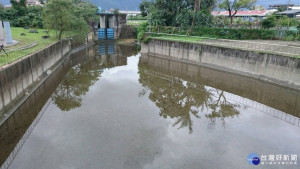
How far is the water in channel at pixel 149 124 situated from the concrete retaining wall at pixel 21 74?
2.88 feet

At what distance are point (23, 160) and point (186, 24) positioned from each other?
87.1ft

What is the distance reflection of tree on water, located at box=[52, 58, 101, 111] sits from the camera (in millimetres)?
14383

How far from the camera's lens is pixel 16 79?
1258 centimetres

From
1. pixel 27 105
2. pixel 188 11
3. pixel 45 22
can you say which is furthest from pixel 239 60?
pixel 45 22

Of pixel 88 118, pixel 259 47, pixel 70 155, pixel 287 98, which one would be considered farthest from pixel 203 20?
pixel 70 155

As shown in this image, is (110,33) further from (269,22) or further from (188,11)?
(269,22)

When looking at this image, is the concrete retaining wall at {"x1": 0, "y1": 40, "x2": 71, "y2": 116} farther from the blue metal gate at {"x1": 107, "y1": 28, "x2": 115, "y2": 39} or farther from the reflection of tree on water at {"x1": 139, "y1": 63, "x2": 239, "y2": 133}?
the blue metal gate at {"x1": 107, "y1": 28, "x2": 115, "y2": 39}

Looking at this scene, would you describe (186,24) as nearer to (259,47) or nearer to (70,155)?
(259,47)

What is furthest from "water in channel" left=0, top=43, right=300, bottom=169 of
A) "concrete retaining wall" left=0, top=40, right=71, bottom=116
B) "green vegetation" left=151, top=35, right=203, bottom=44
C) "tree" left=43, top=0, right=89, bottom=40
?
"tree" left=43, top=0, right=89, bottom=40

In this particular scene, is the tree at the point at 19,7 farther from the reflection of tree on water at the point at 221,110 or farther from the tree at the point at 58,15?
the reflection of tree on water at the point at 221,110

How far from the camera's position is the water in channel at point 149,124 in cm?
868

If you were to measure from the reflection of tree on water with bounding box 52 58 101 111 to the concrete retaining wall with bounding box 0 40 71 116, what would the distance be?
1863mm

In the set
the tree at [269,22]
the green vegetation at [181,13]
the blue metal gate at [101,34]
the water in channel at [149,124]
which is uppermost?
the green vegetation at [181,13]

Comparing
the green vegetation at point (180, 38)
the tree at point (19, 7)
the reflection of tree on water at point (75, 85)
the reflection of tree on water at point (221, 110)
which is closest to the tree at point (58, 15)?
the reflection of tree on water at point (75, 85)
